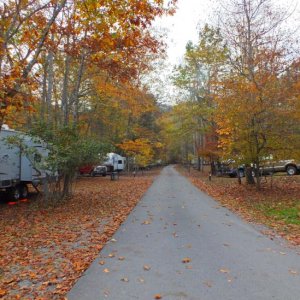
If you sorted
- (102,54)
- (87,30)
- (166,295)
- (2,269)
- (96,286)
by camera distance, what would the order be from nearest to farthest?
(166,295) → (96,286) → (2,269) → (87,30) → (102,54)

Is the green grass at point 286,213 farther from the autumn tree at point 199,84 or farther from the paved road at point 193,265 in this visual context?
the autumn tree at point 199,84

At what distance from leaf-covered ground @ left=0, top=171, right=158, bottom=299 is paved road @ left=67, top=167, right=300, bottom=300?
35cm

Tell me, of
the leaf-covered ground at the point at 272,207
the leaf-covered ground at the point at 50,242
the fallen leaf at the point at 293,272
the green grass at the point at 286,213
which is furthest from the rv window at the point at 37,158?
the fallen leaf at the point at 293,272

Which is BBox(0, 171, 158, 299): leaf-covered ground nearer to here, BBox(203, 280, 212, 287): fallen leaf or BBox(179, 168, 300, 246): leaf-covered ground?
BBox(203, 280, 212, 287): fallen leaf

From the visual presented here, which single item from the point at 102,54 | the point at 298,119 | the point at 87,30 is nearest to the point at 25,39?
the point at 87,30

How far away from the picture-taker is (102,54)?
1467 centimetres

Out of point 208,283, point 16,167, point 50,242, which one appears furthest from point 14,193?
point 208,283

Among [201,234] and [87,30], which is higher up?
[87,30]

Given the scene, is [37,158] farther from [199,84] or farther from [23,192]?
[199,84]

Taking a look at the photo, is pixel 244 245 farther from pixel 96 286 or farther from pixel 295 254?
pixel 96 286

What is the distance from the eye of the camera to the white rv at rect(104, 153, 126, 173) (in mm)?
39125

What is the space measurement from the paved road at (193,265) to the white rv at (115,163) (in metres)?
28.8

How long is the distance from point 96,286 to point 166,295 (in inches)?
39.4

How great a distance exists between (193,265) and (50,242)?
3477 mm
